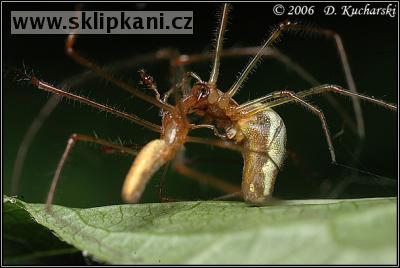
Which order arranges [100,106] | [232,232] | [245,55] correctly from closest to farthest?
[232,232] → [100,106] → [245,55]

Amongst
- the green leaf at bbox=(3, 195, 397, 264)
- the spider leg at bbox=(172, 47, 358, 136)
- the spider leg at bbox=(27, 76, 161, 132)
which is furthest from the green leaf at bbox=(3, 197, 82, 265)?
the spider leg at bbox=(172, 47, 358, 136)

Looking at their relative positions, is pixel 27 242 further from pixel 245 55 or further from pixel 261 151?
pixel 245 55

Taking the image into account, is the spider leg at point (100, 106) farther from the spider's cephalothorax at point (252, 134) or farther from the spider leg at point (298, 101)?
the spider leg at point (298, 101)

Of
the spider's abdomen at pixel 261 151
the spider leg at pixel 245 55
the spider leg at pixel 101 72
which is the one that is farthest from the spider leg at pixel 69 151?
the spider's abdomen at pixel 261 151

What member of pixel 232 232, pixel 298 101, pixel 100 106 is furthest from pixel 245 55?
pixel 232 232

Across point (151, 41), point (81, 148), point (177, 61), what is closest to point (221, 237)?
point (177, 61)
